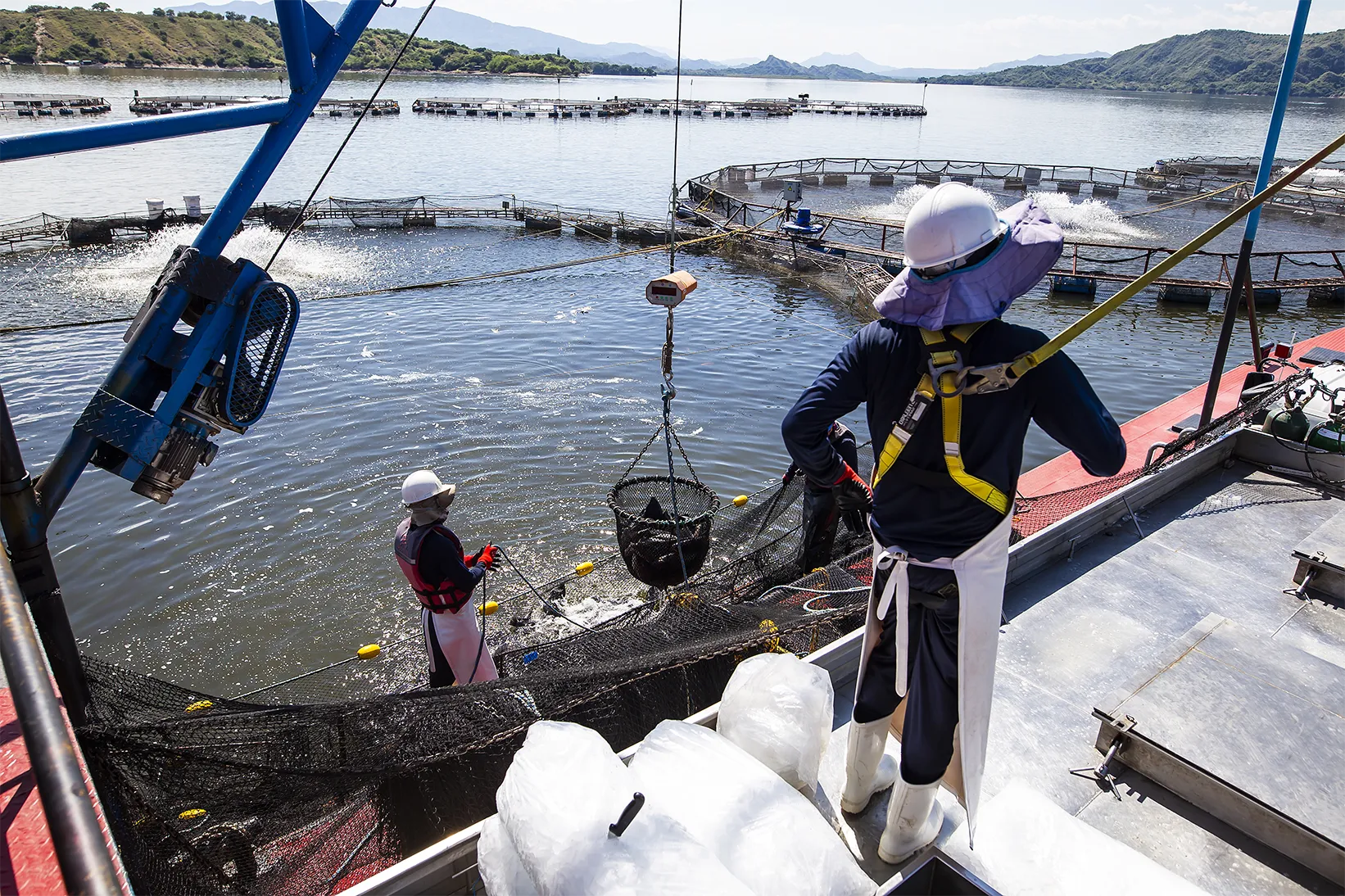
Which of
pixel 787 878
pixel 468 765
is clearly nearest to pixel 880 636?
pixel 787 878

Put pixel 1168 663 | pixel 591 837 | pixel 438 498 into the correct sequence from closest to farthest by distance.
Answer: pixel 591 837, pixel 1168 663, pixel 438 498

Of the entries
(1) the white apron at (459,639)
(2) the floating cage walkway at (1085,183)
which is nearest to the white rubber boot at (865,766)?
(1) the white apron at (459,639)

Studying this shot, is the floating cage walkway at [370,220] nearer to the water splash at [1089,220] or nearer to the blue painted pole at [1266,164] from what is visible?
the water splash at [1089,220]

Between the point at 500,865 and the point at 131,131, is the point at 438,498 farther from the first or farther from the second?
the point at 500,865

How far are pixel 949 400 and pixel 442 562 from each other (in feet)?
11.6

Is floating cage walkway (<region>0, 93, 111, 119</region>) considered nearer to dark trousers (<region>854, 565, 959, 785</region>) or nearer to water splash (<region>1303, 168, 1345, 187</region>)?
dark trousers (<region>854, 565, 959, 785</region>)

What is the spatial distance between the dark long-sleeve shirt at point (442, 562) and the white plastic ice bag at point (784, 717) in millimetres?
2342

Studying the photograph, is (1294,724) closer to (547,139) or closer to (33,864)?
(33,864)

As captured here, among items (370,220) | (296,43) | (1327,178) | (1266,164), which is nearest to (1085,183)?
(1327,178)

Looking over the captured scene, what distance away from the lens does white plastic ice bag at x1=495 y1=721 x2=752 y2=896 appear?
6.69ft

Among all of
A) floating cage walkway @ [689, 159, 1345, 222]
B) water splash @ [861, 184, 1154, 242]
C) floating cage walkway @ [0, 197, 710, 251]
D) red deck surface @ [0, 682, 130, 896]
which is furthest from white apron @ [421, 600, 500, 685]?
floating cage walkway @ [689, 159, 1345, 222]

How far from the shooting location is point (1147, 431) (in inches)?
489

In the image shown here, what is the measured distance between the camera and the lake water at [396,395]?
9.11 metres

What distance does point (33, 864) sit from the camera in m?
2.67
